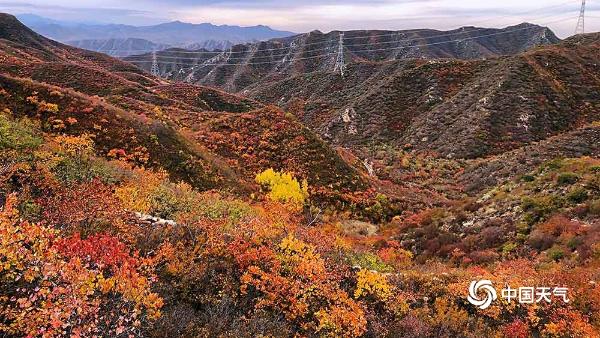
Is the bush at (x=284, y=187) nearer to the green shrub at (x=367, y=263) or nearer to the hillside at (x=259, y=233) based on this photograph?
the hillside at (x=259, y=233)

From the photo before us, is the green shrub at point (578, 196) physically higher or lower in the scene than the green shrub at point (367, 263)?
higher

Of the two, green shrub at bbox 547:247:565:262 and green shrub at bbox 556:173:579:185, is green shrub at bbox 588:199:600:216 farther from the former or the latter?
green shrub at bbox 547:247:565:262

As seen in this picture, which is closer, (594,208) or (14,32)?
(594,208)

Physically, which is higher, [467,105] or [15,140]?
[15,140]

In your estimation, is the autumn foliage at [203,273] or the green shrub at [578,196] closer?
the autumn foliage at [203,273]

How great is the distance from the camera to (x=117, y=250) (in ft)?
30.3

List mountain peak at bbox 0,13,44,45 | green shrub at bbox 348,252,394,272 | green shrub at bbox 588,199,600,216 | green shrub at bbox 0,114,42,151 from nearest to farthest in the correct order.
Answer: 1. green shrub at bbox 348,252,394,272
2. green shrub at bbox 0,114,42,151
3. green shrub at bbox 588,199,600,216
4. mountain peak at bbox 0,13,44,45

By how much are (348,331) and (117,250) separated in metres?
5.68

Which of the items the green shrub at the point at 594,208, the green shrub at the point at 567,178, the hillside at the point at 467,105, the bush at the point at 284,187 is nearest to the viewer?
the green shrub at the point at 594,208

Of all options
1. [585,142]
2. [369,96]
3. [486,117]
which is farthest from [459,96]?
[585,142]

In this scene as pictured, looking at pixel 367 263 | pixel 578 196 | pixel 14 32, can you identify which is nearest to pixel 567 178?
pixel 578 196

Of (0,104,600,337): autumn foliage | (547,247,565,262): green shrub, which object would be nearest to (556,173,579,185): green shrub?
(0,104,600,337): autumn foliage

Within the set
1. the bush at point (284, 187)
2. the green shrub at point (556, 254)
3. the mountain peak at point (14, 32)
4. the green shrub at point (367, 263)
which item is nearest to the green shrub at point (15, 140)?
the green shrub at point (367, 263)

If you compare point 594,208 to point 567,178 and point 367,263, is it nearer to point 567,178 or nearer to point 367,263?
point 567,178
